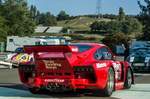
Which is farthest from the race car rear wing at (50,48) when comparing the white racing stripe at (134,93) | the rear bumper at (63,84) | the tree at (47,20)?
the tree at (47,20)

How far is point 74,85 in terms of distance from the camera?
539 inches

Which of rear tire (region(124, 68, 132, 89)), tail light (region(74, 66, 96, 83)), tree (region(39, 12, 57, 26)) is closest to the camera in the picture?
tail light (region(74, 66, 96, 83))

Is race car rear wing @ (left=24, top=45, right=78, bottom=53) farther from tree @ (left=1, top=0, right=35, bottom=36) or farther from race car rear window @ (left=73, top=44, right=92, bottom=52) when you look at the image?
tree @ (left=1, top=0, right=35, bottom=36)

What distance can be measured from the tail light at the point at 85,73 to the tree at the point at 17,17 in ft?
273

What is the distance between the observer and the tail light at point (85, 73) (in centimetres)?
1363

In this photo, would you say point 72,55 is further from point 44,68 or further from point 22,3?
point 22,3

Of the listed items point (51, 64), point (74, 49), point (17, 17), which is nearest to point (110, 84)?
point (74, 49)

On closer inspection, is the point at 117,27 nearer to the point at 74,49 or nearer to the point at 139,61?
the point at 139,61

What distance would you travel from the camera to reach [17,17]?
98.6 metres

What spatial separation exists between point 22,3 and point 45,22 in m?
68.4

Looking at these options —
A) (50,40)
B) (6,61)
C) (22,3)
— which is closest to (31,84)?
(6,61)

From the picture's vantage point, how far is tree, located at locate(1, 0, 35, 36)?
97.7 metres

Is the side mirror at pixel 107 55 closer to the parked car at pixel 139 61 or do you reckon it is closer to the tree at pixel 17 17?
the parked car at pixel 139 61

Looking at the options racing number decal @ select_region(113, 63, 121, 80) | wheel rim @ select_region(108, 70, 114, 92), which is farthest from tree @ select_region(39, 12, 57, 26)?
wheel rim @ select_region(108, 70, 114, 92)
